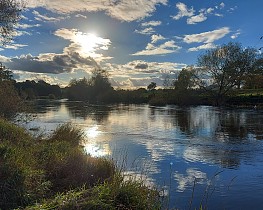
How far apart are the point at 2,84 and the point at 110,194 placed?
20.9 metres

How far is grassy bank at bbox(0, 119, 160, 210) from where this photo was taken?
6.95m

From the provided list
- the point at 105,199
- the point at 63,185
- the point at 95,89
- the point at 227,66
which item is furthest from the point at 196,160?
the point at 95,89

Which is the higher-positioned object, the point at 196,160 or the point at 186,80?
the point at 186,80

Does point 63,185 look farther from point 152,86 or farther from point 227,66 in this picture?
point 152,86

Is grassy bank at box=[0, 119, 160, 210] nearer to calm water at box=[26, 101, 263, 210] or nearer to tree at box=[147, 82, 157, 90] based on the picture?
calm water at box=[26, 101, 263, 210]

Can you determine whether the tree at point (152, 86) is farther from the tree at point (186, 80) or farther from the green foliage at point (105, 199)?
the green foliage at point (105, 199)

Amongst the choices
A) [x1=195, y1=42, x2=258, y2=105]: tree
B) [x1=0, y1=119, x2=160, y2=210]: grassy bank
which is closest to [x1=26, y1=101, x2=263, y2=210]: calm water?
[x1=0, y1=119, x2=160, y2=210]: grassy bank

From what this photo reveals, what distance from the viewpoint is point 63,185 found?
10.4 metres

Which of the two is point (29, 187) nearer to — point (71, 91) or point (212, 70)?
point (212, 70)

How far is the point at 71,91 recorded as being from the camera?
138 metres

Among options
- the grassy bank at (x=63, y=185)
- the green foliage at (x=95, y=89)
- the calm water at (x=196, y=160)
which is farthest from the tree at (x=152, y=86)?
the grassy bank at (x=63, y=185)

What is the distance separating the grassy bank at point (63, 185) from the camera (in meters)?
6.95

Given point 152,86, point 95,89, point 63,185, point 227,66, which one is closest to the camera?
point 63,185

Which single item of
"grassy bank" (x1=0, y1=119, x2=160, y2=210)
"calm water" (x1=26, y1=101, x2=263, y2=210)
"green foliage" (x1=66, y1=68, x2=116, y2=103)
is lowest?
"calm water" (x1=26, y1=101, x2=263, y2=210)
